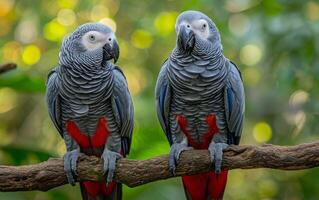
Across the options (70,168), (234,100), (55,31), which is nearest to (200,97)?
(234,100)

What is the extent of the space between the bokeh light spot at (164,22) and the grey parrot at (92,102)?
2.45m

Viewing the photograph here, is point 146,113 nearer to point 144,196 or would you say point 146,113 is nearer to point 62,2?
point 144,196

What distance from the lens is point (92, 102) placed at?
2793 millimetres

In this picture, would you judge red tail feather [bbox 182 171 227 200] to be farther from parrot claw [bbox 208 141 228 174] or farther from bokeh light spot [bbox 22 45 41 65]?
bokeh light spot [bbox 22 45 41 65]

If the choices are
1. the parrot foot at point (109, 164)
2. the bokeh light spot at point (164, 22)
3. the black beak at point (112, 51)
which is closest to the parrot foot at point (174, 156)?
the parrot foot at point (109, 164)

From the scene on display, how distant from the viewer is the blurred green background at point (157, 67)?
3.77m

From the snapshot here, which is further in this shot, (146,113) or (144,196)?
(146,113)

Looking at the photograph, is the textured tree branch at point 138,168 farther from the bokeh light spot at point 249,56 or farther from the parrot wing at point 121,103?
the bokeh light spot at point 249,56

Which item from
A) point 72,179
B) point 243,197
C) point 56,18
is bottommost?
point 243,197

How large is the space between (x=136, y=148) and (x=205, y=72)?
1.45 metres

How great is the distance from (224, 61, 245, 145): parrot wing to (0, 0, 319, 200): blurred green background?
986 mm

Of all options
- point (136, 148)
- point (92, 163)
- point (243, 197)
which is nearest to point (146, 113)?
point (136, 148)

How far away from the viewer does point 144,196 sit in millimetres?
4168

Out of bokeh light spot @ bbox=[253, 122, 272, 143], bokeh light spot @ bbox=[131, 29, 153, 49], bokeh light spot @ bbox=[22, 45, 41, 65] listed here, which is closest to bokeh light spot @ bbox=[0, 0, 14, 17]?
bokeh light spot @ bbox=[22, 45, 41, 65]
